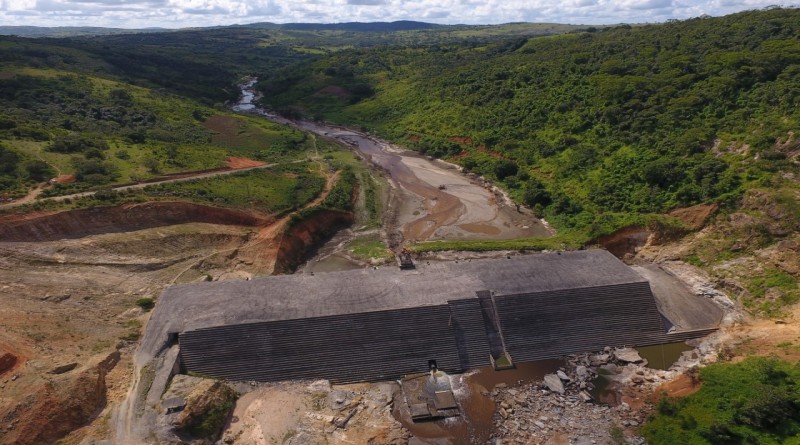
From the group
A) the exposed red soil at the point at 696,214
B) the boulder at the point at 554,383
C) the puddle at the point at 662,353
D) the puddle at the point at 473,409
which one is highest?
the exposed red soil at the point at 696,214

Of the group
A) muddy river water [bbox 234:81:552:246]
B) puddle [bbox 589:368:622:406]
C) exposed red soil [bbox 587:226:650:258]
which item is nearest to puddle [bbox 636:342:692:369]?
puddle [bbox 589:368:622:406]

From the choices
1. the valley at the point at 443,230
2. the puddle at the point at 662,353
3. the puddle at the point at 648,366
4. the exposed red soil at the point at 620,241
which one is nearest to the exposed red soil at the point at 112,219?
the valley at the point at 443,230

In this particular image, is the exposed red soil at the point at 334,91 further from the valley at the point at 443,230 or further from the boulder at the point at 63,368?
the boulder at the point at 63,368

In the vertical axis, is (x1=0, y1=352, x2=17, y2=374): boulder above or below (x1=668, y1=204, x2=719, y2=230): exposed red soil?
below

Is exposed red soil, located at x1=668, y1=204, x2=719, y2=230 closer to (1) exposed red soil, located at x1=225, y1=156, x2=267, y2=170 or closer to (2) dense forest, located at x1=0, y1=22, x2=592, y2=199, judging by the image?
(1) exposed red soil, located at x1=225, y1=156, x2=267, y2=170

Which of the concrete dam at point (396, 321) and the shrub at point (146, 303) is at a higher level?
the concrete dam at point (396, 321)

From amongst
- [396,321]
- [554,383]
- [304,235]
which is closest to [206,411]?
[396,321]

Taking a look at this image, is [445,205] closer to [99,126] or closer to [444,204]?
[444,204]

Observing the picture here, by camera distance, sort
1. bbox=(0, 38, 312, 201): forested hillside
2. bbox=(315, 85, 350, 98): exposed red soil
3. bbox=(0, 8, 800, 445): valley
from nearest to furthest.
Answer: bbox=(0, 8, 800, 445): valley, bbox=(0, 38, 312, 201): forested hillside, bbox=(315, 85, 350, 98): exposed red soil
